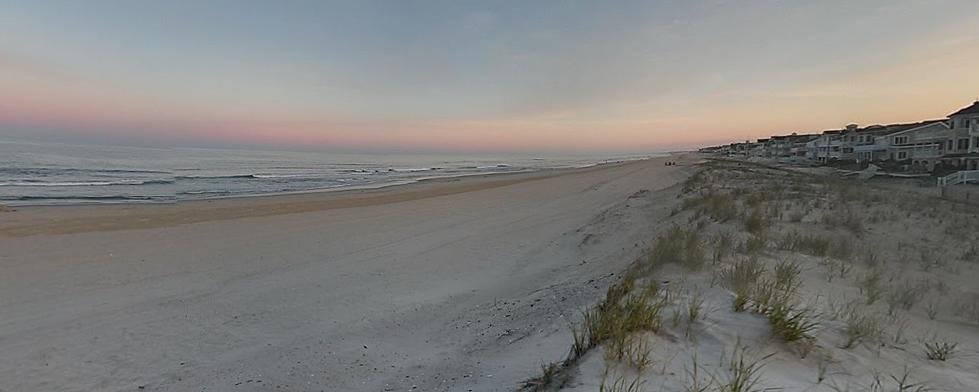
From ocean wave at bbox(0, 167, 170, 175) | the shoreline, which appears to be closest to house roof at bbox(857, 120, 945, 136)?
the shoreline

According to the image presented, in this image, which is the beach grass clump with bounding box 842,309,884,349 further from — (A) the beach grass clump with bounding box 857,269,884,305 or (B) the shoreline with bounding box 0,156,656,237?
(B) the shoreline with bounding box 0,156,656,237

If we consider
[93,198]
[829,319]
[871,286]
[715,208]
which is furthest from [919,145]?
[93,198]

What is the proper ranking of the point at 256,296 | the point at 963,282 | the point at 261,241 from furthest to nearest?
the point at 261,241 < the point at 256,296 < the point at 963,282

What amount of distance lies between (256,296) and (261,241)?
14.7ft

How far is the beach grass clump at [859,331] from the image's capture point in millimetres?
3492

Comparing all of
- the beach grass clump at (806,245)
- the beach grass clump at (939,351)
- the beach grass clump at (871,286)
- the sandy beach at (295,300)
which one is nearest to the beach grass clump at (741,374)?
the sandy beach at (295,300)

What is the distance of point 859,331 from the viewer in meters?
3.56

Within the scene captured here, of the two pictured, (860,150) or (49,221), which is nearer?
(49,221)

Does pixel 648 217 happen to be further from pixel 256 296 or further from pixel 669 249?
pixel 256 296

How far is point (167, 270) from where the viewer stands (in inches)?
316

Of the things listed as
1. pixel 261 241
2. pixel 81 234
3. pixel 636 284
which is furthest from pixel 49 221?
pixel 636 284

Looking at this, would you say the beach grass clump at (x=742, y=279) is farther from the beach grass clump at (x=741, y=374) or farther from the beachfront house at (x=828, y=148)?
the beachfront house at (x=828, y=148)

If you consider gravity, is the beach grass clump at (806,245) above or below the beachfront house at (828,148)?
below

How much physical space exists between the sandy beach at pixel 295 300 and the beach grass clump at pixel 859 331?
2.08 meters
